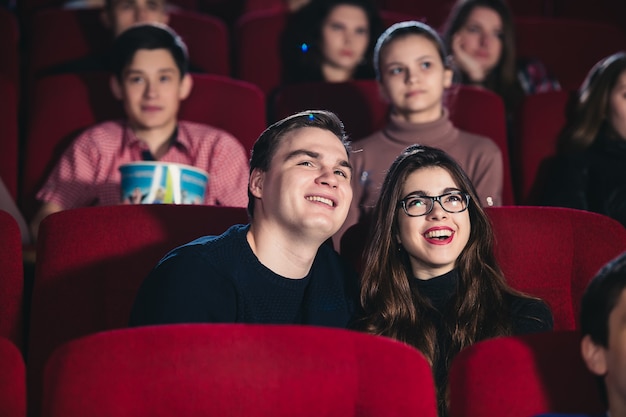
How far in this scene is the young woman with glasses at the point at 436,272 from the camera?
0.92 m

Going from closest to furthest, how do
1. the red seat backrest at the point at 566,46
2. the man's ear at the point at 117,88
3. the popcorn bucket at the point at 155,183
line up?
the popcorn bucket at the point at 155,183, the man's ear at the point at 117,88, the red seat backrest at the point at 566,46

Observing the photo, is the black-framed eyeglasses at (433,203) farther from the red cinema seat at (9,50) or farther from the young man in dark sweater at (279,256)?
the red cinema seat at (9,50)

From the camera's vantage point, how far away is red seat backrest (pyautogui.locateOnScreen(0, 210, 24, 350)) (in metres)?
0.88

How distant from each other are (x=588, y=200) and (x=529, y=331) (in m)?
0.53

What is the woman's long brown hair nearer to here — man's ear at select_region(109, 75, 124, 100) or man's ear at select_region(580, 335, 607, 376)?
man's ear at select_region(580, 335, 607, 376)

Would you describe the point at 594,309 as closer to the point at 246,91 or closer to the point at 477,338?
the point at 477,338

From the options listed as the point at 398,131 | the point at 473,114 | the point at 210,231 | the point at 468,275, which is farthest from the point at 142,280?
the point at 473,114

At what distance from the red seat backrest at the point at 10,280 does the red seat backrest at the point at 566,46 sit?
3.88 feet

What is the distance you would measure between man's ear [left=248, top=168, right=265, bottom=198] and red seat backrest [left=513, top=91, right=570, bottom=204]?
1.94ft

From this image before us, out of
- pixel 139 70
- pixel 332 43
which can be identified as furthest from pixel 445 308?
pixel 332 43

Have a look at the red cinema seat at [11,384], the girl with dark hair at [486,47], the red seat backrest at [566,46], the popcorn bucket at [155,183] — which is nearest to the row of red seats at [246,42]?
the red seat backrest at [566,46]

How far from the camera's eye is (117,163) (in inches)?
55.5

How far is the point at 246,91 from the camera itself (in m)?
1.47

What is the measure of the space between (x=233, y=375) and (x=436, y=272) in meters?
0.44
